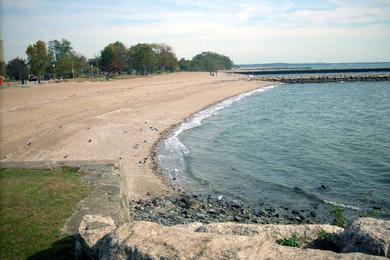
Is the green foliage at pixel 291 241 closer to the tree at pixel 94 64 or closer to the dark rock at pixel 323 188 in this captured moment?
the dark rock at pixel 323 188

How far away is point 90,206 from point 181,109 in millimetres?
31173

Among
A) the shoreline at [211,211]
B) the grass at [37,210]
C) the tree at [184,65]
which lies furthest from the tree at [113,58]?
the grass at [37,210]

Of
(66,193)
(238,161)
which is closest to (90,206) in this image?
(66,193)

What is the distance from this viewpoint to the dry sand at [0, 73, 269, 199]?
60.5 ft

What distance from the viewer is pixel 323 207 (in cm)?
1430

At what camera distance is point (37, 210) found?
27.9 ft

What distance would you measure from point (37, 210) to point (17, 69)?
292 feet

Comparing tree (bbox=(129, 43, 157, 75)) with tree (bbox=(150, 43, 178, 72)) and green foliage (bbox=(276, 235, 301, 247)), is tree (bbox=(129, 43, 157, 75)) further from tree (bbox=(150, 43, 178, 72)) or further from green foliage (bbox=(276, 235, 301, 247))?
green foliage (bbox=(276, 235, 301, 247))

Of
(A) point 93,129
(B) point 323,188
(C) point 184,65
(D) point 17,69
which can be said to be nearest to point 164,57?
(C) point 184,65

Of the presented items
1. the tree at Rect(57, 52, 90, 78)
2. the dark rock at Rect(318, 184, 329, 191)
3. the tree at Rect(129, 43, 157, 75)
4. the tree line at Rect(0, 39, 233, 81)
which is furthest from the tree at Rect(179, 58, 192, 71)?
the dark rock at Rect(318, 184, 329, 191)

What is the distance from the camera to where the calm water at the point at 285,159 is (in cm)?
1584

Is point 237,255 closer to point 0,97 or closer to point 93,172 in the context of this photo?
point 93,172

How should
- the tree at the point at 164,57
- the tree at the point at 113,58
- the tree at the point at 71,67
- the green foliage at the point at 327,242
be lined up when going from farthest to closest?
the tree at the point at 164,57 < the tree at the point at 113,58 < the tree at the point at 71,67 < the green foliage at the point at 327,242

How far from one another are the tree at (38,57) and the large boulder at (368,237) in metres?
80.3
